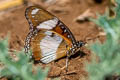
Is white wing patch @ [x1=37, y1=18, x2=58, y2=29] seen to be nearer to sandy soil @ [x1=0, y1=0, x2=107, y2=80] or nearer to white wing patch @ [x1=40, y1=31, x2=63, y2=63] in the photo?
white wing patch @ [x1=40, y1=31, x2=63, y2=63]

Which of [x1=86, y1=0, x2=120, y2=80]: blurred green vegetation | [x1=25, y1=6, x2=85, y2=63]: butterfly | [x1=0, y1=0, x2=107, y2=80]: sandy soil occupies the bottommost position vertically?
[x1=0, y1=0, x2=107, y2=80]: sandy soil

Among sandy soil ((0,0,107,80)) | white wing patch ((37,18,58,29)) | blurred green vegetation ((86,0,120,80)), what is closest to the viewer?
blurred green vegetation ((86,0,120,80))

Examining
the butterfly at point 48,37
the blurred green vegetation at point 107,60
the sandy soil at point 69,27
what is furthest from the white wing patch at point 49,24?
the blurred green vegetation at point 107,60

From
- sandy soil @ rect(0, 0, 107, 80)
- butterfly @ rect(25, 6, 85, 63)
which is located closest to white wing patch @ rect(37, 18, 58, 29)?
butterfly @ rect(25, 6, 85, 63)

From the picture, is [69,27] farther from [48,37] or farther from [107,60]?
[107,60]

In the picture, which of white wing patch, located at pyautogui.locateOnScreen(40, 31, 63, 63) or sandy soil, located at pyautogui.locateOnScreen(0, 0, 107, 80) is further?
white wing patch, located at pyautogui.locateOnScreen(40, 31, 63, 63)

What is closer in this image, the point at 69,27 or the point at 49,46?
the point at 49,46

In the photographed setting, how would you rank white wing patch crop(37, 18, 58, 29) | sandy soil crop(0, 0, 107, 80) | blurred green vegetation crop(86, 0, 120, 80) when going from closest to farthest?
1. blurred green vegetation crop(86, 0, 120, 80)
2. sandy soil crop(0, 0, 107, 80)
3. white wing patch crop(37, 18, 58, 29)

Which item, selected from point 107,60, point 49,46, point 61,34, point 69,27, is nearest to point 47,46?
point 49,46
